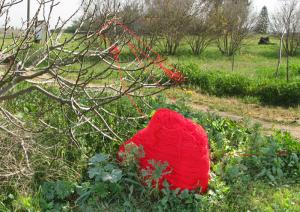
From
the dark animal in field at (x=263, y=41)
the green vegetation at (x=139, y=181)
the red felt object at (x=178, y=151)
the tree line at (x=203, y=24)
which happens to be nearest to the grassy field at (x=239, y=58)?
the tree line at (x=203, y=24)

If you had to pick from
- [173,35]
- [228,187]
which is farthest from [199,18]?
[228,187]

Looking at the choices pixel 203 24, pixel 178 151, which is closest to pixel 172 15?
pixel 203 24

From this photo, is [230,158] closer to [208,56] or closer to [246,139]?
[246,139]

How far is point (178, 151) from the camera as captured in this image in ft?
12.3

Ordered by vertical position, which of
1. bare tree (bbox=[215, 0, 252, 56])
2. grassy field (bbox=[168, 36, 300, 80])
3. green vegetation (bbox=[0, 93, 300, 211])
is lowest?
grassy field (bbox=[168, 36, 300, 80])

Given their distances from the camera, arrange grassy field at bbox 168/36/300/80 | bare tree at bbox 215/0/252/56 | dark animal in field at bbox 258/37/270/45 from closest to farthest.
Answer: grassy field at bbox 168/36/300/80
bare tree at bbox 215/0/252/56
dark animal in field at bbox 258/37/270/45

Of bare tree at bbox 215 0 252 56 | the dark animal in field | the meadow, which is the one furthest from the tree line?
the meadow

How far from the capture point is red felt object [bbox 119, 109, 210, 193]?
372 cm

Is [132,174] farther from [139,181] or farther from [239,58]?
[239,58]

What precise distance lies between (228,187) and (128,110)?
1.85 meters

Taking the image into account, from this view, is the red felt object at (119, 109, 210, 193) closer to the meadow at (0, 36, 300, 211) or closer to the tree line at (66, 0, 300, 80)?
the meadow at (0, 36, 300, 211)

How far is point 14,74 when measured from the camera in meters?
3.37

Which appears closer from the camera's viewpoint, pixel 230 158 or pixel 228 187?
pixel 228 187

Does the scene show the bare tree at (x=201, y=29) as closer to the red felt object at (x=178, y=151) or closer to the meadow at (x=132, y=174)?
the meadow at (x=132, y=174)
